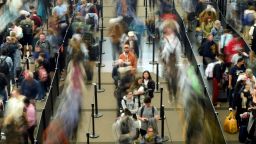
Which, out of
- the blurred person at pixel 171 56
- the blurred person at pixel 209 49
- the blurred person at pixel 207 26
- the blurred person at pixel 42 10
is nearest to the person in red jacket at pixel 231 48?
the blurred person at pixel 209 49

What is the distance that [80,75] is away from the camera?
1688 centimetres

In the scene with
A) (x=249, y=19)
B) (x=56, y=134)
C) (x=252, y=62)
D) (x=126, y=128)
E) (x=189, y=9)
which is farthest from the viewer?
(x=189, y=9)

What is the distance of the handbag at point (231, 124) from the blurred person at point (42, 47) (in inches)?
230

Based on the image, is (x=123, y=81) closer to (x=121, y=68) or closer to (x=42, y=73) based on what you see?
(x=121, y=68)

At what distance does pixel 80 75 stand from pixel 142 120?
3186 millimetres

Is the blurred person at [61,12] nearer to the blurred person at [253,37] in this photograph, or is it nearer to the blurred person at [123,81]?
the blurred person at [123,81]

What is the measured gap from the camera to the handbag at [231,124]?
15641mm

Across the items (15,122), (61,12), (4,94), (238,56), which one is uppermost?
(61,12)

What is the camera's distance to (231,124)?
51.3 ft

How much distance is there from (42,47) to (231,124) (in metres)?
6.41

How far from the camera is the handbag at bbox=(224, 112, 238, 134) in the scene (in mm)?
15641

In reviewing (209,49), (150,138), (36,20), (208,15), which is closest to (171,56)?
(209,49)

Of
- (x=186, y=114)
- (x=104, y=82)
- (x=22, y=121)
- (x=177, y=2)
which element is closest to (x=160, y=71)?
(x=104, y=82)

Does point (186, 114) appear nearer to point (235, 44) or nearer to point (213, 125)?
point (213, 125)
